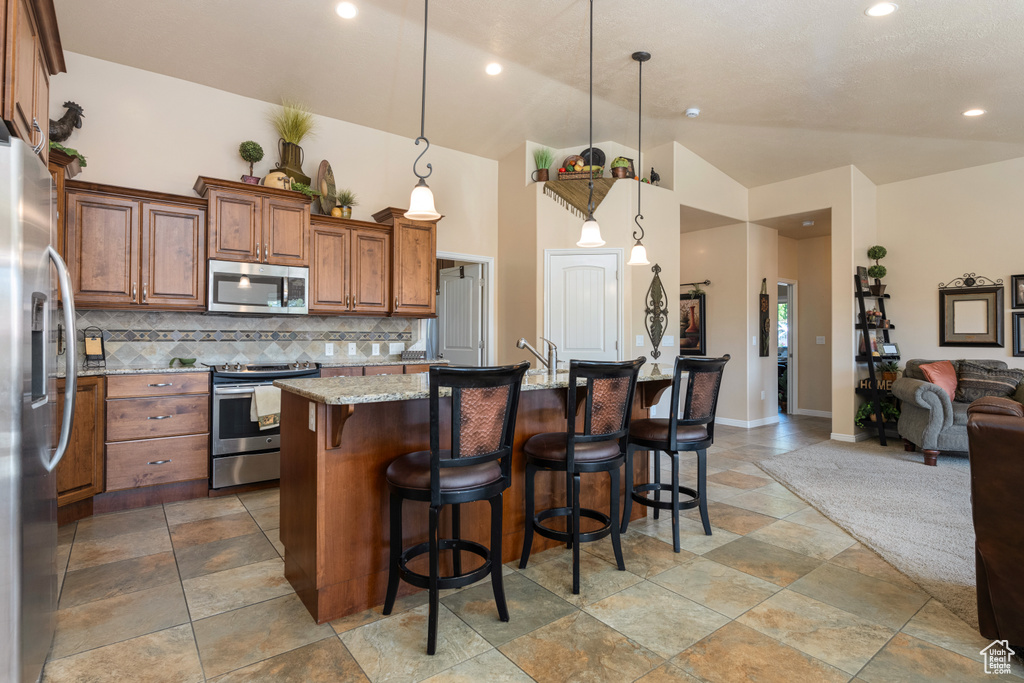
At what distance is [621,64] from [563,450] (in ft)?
10.5

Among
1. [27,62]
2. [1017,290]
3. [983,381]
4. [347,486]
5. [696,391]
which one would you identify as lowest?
[347,486]

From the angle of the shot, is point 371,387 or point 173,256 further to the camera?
point 173,256

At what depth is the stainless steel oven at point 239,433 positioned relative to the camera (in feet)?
12.1

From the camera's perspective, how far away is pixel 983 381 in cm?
509

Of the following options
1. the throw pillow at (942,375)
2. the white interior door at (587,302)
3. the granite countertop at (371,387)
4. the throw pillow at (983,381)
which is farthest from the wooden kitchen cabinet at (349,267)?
the throw pillow at (983,381)

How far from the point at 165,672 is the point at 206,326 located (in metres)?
3.01

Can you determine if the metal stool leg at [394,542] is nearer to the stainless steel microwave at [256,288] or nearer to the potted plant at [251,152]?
the stainless steel microwave at [256,288]

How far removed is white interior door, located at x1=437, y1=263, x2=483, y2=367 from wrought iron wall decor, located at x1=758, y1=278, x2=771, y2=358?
3.63m

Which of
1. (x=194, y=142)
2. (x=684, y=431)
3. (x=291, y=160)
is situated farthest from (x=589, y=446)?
(x=194, y=142)

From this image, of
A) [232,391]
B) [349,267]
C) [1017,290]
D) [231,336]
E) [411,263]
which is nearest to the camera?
[232,391]

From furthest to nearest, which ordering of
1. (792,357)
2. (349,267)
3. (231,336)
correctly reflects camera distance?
(792,357) < (349,267) < (231,336)

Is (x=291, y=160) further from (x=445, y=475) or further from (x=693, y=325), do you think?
(x=693, y=325)

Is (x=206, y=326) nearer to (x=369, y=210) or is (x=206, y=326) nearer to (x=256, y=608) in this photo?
(x=369, y=210)

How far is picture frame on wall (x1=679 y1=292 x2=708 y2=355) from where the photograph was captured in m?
7.00
